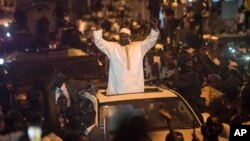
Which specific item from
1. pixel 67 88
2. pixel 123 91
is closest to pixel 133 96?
pixel 123 91

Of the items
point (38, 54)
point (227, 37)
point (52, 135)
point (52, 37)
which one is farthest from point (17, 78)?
point (227, 37)

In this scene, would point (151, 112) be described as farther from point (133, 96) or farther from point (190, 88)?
point (190, 88)

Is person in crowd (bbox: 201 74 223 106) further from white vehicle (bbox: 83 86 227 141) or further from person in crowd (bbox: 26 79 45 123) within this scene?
person in crowd (bbox: 26 79 45 123)

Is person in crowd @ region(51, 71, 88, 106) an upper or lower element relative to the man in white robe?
lower

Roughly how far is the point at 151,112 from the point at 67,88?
78.8 inches

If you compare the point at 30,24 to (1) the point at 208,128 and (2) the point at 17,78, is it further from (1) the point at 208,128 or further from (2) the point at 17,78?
(1) the point at 208,128

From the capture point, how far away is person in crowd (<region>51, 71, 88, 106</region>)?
8055 mm

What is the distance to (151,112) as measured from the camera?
6816 mm

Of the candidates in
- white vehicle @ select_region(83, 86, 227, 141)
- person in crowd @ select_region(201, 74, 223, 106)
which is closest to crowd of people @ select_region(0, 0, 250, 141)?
person in crowd @ select_region(201, 74, 223, 106)

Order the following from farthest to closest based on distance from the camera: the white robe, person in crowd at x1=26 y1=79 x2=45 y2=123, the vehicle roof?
the white robe → person in crowd at x1=26 y1=79 x2=45 y2=123 → the vehicle roof

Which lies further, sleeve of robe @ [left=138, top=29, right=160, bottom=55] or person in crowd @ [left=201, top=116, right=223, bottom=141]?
sleeve of robe @ [left=138, top=29, right=160, bottom=55]

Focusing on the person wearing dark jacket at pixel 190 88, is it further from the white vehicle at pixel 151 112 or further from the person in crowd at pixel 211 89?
the white vehicle at pixel 151 112

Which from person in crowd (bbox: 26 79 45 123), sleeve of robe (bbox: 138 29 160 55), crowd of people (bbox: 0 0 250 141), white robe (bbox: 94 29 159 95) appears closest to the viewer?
crowd of people (bbox: 0 0 250 141)

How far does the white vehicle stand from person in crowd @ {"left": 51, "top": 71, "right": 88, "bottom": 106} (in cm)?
91
